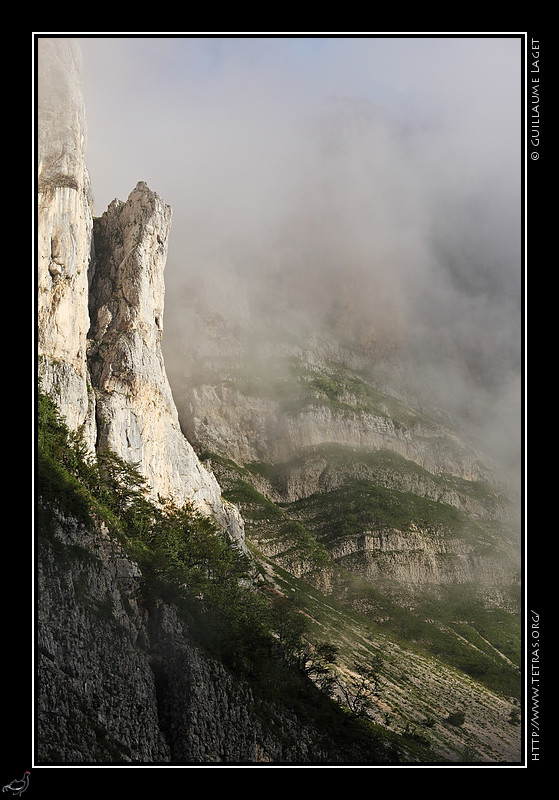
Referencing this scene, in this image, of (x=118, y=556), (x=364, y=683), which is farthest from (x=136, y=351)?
(x=364, y=683)

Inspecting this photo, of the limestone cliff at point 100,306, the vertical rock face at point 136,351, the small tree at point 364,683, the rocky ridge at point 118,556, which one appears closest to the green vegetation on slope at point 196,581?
Result: the rocky ridge at point 118,556

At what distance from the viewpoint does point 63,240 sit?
73062mm

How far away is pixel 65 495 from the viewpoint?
141ft

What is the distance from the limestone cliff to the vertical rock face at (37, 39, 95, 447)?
0.39 ft

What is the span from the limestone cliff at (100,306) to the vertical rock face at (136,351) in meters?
0.14

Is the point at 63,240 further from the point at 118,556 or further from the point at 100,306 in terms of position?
the point at 118,556

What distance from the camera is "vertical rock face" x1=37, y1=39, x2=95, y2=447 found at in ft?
223

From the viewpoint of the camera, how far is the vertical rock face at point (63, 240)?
2672 inches
